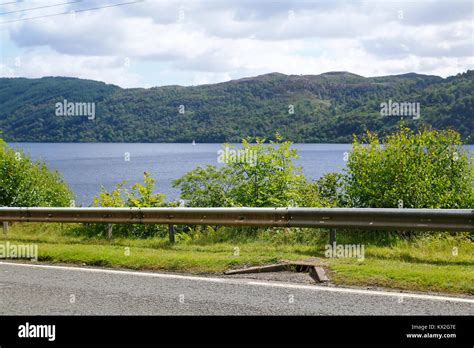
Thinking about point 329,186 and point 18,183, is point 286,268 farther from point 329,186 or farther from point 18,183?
point 18,183

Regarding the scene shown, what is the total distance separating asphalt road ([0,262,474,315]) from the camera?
6254mm

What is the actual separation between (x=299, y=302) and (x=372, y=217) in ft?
11.0

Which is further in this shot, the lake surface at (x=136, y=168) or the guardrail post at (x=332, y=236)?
the lake surface at (x=136, y=168)

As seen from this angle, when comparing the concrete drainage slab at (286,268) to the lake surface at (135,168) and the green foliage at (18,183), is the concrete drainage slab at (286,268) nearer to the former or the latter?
the lake surface at (135,168)

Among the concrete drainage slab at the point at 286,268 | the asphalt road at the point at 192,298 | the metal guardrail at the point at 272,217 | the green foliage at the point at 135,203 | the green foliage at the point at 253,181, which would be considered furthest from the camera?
the green foliage at the point at 253,181

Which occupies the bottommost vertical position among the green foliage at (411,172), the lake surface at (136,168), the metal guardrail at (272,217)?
the lake surface at (136,168)

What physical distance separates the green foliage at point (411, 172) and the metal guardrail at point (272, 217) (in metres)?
2.27

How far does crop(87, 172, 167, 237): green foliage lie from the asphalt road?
3951 mm

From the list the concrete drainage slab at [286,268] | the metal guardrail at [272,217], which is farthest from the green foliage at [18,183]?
the concrete drainage slab at [286,268]

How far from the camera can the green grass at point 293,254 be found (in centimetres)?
757

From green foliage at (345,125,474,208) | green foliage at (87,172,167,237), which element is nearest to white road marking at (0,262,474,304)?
green foliage at (87,172,167,237)
